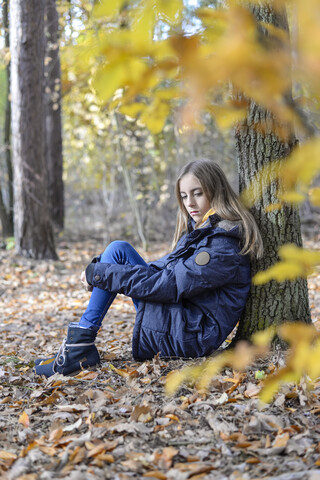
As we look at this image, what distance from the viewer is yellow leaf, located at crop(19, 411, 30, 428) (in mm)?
2281

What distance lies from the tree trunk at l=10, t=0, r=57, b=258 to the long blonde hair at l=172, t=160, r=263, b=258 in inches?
182

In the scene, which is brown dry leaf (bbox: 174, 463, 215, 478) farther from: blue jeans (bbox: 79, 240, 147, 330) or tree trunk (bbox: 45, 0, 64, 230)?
tree trunk (bbox: 45, 0, 64, 230)

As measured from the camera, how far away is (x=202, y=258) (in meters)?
2.70

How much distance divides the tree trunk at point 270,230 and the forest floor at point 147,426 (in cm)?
28

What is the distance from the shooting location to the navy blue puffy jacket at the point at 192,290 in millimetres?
2725

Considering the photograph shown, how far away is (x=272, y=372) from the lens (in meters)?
2.61

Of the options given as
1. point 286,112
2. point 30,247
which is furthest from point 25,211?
point 286,112

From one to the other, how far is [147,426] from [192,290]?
819mm

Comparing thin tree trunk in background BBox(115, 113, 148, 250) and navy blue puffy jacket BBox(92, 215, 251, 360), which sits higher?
thin tree trunk in background BBox(115, 113, 148, 250)

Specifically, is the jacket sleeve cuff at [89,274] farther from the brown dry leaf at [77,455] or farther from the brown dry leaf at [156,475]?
the brown dry leaf at [156,475]

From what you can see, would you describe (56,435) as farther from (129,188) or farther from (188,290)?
(129,188)

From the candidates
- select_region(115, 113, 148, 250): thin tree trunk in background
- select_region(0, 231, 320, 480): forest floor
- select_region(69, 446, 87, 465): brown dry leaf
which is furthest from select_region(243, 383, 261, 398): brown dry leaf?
select_region(115, 113, 148, 250): thin tree trunk in background

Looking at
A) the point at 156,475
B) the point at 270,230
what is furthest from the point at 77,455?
the point at 270,230

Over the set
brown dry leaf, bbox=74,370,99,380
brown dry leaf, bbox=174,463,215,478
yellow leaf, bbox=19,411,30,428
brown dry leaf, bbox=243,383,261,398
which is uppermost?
brown dry leaf, bbox=243,383,261,398
